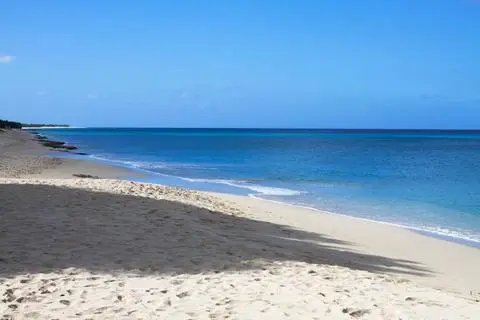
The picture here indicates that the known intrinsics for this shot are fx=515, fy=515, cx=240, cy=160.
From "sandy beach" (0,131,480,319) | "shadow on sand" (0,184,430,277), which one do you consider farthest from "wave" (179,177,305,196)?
"shadow on sand" (0,184,430,277)

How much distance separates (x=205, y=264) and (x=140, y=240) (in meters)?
1.62

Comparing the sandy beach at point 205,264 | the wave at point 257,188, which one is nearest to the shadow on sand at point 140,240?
the sandy beach at point 205,264

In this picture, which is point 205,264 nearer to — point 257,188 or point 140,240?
point 140,240

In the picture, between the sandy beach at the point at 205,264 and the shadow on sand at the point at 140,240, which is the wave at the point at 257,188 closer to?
the sandy beach at the point at 205,264

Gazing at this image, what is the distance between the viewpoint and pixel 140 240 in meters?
8.52

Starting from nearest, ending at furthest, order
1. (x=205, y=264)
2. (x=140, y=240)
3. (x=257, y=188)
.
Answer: (x=205, y=264) < (x=140, y=240) < (x=257, y=188)

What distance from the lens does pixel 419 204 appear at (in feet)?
66.0

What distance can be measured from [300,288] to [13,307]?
10.5ft

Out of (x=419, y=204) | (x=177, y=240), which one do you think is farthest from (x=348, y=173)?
(x=177, y=240)

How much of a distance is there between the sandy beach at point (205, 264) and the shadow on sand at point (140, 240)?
25 millimetres

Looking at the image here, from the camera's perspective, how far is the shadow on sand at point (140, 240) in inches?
281

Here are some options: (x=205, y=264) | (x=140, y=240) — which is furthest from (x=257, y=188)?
(x=205, y=264)

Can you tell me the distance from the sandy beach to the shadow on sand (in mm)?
25

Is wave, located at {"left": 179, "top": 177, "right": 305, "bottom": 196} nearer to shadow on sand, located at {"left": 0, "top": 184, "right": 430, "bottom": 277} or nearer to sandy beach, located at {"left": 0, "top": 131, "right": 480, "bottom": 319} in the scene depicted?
sandy beach, located at {"left": 0, "top": 131, "right": 480, "bottom": 319}
